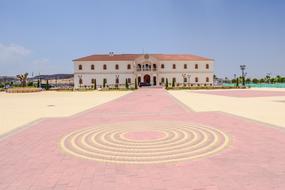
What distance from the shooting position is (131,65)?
72.8m

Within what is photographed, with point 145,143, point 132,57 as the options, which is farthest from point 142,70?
point 145,143

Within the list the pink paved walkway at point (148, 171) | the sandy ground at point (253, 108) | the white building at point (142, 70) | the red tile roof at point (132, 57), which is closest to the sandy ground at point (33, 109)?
the pink paved walkway at point (148, 171)

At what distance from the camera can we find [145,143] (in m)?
6.88

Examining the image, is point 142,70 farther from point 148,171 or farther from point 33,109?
point 148,171

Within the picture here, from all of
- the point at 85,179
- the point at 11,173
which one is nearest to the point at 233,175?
the point at 85,179

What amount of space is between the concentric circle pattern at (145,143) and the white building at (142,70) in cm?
6088

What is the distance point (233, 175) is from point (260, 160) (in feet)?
3.80

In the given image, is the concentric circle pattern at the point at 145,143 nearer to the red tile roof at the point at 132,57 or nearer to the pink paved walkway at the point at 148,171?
the pink paved walkway at the point at 148,171

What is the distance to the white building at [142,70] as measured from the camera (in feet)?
231

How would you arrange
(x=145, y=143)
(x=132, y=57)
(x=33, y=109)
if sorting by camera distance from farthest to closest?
1. (x=132, y=57)
2. (x=33, y=109)
3. (x=145, y=143)

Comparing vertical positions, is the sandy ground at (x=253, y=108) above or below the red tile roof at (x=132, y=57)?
below

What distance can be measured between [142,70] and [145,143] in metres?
64.0

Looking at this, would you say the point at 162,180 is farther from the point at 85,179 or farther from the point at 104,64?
the point at 104,64

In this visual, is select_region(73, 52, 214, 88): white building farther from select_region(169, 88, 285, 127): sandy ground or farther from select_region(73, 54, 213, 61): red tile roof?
select_region(169, 88, 285, 127): sandy ground
